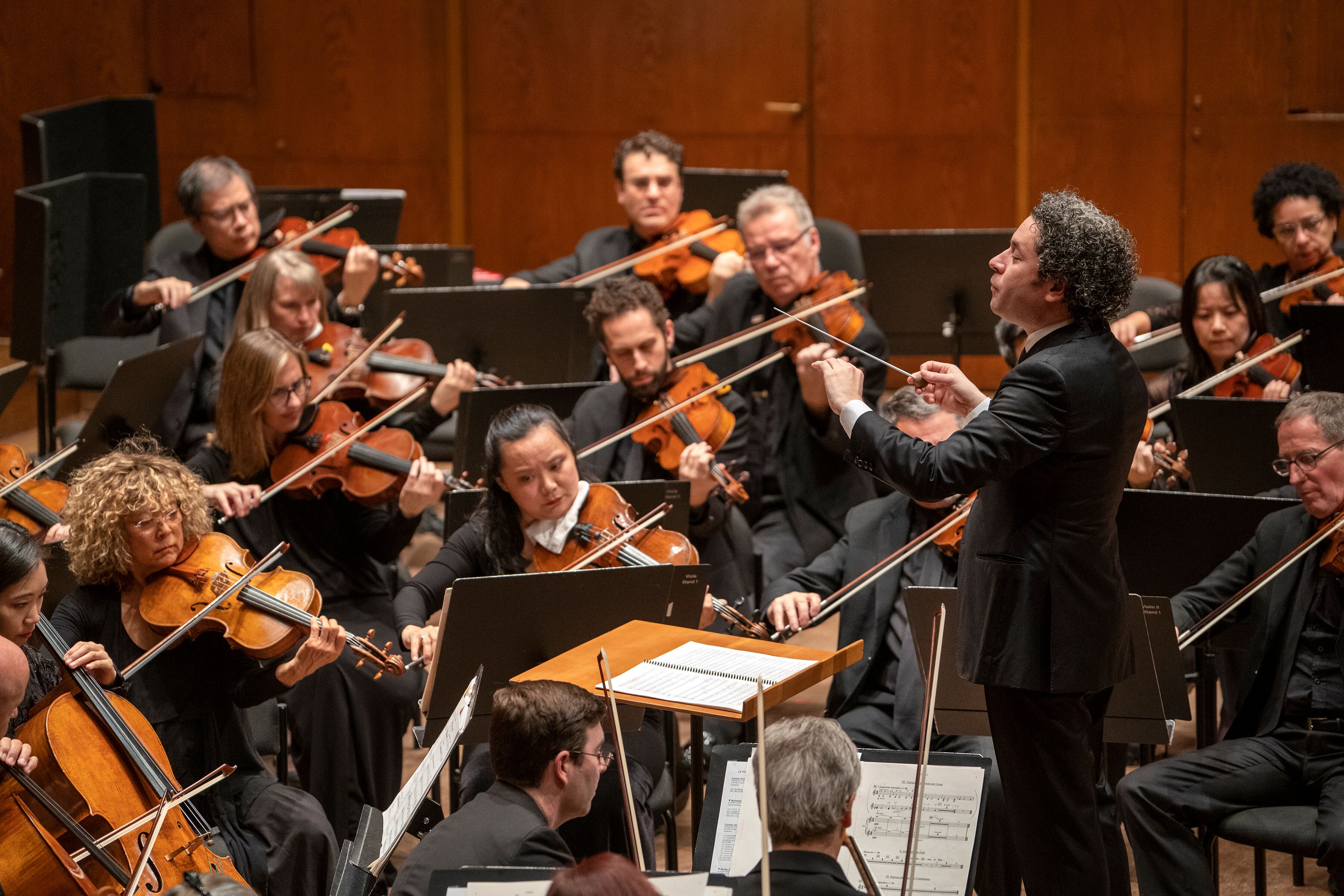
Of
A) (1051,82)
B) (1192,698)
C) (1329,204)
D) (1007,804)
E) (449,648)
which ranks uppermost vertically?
(1051,82)

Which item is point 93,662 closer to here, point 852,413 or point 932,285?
point 852,413

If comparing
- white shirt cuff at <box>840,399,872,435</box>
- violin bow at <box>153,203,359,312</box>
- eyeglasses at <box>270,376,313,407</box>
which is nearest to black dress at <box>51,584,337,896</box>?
eyeglasses at <box>270,376,313,407</box>

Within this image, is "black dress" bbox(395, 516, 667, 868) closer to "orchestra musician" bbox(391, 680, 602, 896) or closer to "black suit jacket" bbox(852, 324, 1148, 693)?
"orchestra musician" bbox(391, 680, 602, 896)

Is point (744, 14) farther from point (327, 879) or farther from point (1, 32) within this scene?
point (327, 879)

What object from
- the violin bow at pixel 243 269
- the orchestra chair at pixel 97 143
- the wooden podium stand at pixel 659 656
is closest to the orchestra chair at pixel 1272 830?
the wooden podium stand at pixel 659 656

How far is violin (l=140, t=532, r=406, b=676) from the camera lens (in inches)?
96.9

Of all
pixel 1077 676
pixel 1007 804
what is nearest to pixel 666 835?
pixel 1007 804

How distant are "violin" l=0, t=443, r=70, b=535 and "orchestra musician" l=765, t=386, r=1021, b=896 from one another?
57.5 inches

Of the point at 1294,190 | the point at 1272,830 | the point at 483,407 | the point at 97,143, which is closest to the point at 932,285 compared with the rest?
the point at 1294,190

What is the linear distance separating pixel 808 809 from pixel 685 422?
1.69 meters

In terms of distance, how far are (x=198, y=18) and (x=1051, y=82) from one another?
387 cm

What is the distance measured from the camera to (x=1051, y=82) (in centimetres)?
620

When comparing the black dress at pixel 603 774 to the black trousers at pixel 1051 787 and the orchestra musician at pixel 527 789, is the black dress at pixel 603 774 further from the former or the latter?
the black trousers at pixel 1051 787

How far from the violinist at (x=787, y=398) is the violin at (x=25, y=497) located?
160cm
